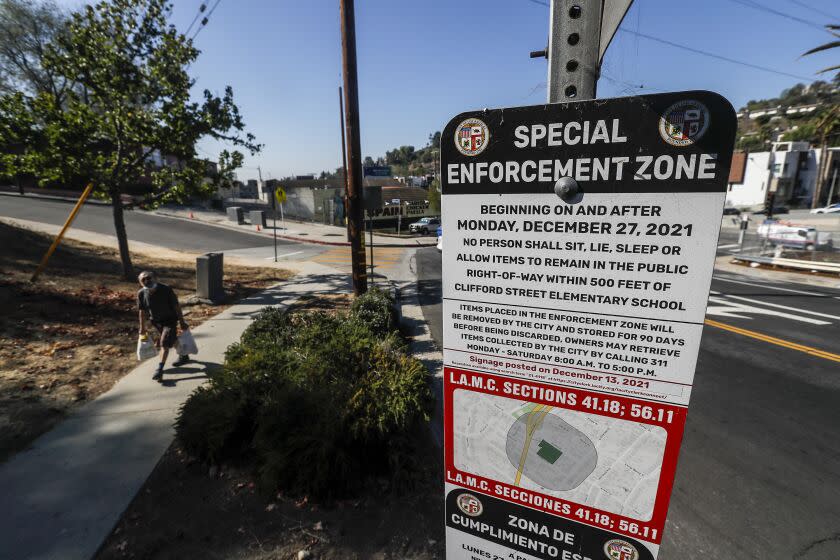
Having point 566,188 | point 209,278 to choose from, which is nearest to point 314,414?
point 566,188

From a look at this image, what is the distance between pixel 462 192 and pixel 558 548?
149 cm

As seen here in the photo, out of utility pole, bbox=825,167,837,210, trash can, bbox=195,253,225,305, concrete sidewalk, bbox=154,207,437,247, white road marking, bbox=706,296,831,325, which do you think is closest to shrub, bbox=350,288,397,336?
trash can, bbox=195,253,225,305

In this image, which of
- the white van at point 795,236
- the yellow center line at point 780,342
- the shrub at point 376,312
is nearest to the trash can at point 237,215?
the shrub at point 376,312

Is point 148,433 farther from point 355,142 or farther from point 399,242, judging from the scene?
point 399,242

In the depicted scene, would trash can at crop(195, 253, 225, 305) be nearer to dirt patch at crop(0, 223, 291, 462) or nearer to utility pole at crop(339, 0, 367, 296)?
dirt patch at crop(0, 223, 291, 462)

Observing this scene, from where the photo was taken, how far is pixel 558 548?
1684 millimetres

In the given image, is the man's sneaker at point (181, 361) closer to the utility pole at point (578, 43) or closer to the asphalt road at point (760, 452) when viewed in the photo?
the asphalt road at point (760, 452)

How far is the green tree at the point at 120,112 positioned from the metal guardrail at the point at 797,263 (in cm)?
2275

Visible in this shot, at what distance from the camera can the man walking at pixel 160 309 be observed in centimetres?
612

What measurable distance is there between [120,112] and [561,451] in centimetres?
1325

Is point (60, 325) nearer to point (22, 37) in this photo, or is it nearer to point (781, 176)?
point (22, 37)

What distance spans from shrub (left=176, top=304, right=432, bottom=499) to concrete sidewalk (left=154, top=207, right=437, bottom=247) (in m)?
21.1

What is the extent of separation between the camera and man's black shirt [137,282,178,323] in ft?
20.2

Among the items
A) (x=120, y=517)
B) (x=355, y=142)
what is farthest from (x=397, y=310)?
(x=120, y=517)
